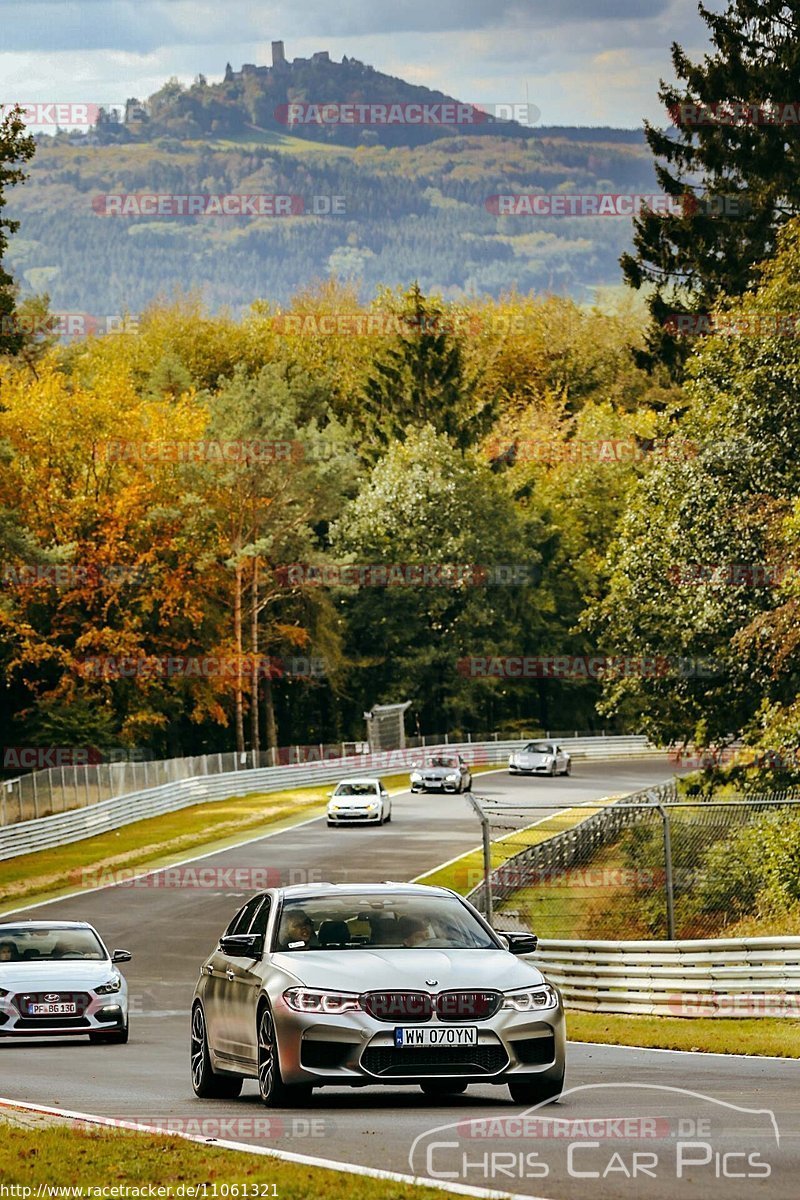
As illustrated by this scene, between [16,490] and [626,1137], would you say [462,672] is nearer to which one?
[16,490]

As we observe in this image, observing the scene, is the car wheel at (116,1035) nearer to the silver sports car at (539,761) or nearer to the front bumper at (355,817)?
the front bumper at (355,817)

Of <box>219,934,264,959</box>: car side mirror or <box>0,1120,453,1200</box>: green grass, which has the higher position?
<box>0,1120,453,1200</box>: green grass

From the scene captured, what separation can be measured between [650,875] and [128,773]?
3533cm

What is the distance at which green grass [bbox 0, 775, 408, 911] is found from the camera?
46.4 metres

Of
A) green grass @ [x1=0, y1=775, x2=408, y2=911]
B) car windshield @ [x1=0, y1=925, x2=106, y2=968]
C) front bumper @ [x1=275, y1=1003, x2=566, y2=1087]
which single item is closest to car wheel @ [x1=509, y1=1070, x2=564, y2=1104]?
front bumper @ [x1=275, y1=1003, x2=566, y2=1087]

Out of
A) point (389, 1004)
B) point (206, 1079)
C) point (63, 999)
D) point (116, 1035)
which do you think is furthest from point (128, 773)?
point (389, 1004)

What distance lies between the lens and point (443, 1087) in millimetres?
12016

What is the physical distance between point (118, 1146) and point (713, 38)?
4488cm

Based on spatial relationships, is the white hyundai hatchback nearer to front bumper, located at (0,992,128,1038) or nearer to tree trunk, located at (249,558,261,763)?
front bumper, located at (0,992,128,1038)

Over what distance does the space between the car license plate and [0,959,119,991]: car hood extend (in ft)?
33.1

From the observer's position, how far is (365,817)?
55.8 metres

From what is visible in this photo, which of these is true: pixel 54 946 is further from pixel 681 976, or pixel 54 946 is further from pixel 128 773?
pixel 128 773

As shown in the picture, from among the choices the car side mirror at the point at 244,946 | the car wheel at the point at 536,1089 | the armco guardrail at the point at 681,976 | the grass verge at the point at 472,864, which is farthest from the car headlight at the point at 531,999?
the grass verge at the point at 472,864

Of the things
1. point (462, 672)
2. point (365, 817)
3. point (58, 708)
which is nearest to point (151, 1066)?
point (365, 817)
